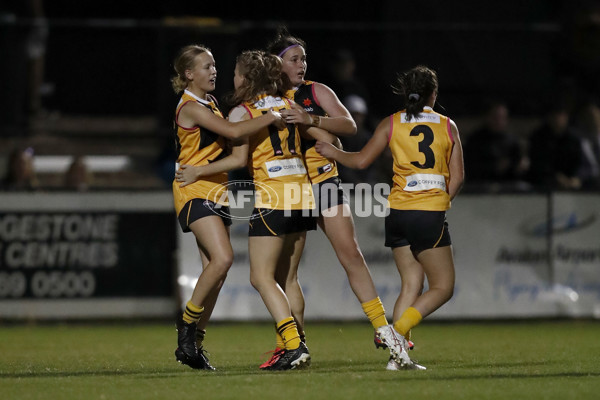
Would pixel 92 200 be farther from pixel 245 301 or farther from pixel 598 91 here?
pixel 598 91

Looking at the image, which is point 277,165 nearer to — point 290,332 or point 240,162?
point 240,162

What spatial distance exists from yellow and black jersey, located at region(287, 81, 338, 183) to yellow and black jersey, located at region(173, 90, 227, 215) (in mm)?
613

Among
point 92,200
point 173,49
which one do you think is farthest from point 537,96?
point 92,200

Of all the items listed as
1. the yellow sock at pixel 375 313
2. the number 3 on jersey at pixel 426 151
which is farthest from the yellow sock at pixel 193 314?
the number 3 on jersey at pixel 426 151

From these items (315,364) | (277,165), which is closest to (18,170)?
(315,364)

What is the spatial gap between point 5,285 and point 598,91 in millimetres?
8935

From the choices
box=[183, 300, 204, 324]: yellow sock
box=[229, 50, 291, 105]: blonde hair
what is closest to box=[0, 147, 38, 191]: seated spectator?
box=[183, 300, 204, 324]: yellow sock

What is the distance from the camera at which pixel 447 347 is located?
375 inches

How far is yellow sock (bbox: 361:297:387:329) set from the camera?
301 inches

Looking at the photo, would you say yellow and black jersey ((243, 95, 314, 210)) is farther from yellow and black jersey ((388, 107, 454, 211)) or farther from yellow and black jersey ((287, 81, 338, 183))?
yellow and black jersey ((388, 107, 454, 211))

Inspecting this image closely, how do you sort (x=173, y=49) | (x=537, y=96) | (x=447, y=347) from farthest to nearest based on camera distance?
(x=537, y=96) → (x=173, y=49) → (x=447, y=347)

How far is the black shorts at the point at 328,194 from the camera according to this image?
7.79 m

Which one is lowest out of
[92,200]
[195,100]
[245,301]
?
[245,301]

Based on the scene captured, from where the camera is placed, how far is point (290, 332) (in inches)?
291
